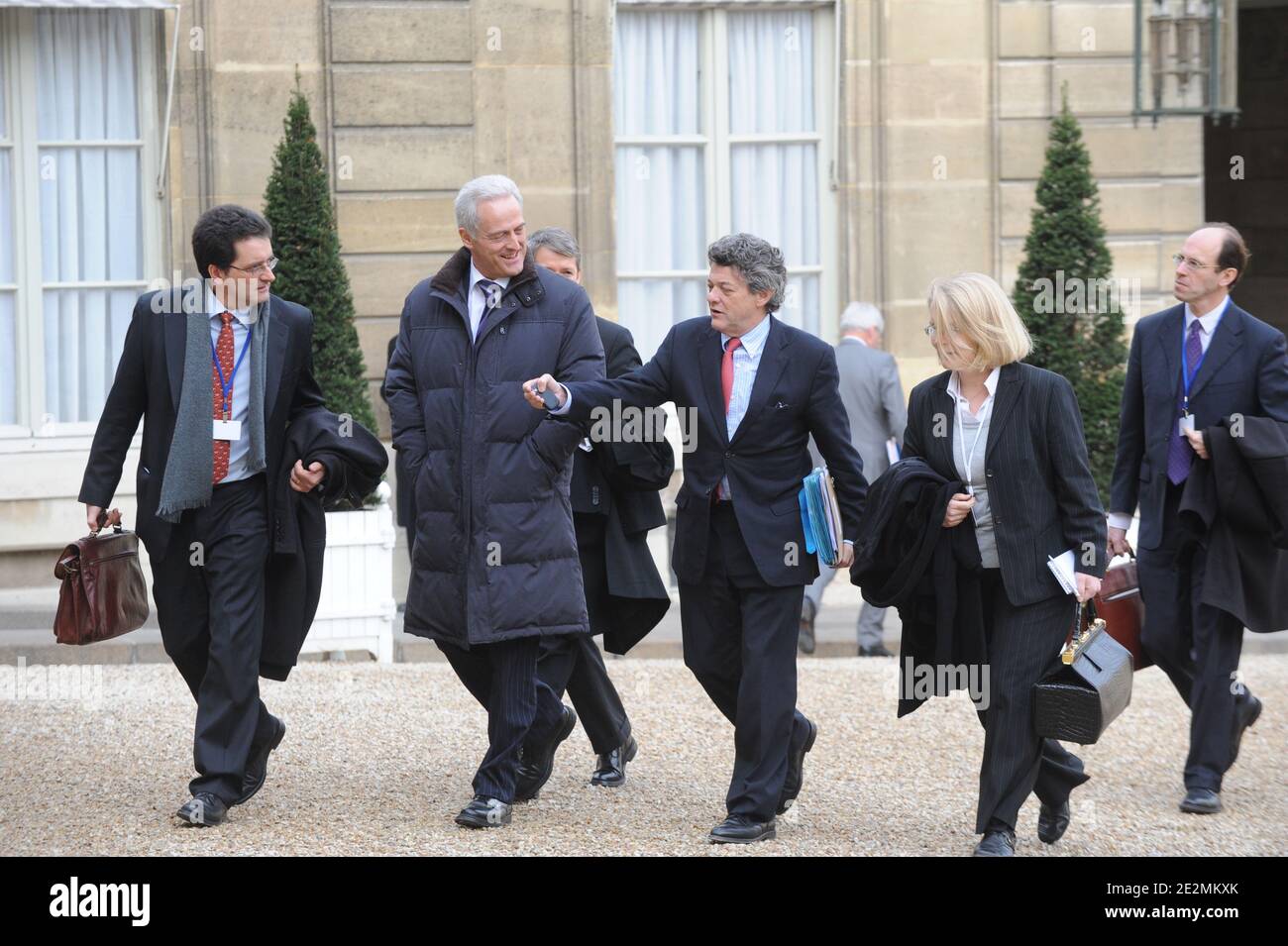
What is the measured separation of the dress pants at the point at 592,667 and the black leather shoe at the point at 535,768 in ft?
0.50

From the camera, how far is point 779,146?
12.3 metres

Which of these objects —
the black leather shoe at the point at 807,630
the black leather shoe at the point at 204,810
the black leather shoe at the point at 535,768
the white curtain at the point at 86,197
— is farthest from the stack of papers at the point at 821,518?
the white curtain at the point at 86,197

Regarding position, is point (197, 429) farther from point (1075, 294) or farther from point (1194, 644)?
point (1075, 294)

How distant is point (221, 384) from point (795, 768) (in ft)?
6.92

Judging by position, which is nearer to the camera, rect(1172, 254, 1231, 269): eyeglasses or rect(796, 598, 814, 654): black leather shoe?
rect(1172, 254, 1231, 269): eyeglasses

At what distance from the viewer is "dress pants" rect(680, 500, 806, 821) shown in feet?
18.4

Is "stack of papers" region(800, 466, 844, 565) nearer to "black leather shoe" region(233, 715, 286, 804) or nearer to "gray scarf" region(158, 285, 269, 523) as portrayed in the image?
"gray scarf" region(158, 285, 269, 523)

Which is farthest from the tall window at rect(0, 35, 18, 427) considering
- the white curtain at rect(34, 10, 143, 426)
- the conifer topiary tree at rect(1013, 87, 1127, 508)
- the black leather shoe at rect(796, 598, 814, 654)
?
the conifer topiary tree at rect(1013, 87, 1127, 508)

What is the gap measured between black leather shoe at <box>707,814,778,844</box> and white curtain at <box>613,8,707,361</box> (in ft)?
22.3

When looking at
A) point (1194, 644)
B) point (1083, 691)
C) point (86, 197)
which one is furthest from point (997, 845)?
point (86, 197)

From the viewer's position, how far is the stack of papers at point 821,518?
18.2 feet

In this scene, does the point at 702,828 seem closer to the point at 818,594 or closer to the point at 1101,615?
the point at 1101,615

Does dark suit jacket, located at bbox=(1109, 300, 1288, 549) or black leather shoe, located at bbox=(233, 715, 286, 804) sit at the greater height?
dark suit jacket, located at bbox=(1109, 300, 1288, 549)

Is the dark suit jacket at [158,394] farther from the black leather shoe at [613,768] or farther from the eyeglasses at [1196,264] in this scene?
the eyeglasses at [1196,264]
